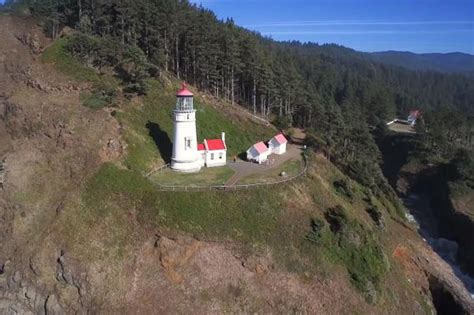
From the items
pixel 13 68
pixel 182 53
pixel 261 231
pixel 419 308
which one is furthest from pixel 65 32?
pixel 419 308

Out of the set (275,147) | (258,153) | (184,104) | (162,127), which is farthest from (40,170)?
(275,147)

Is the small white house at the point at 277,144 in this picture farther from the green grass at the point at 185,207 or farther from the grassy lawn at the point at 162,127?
the green grass at the point at 185,207

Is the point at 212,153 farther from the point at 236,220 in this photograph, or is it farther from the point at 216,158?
the point at 236,220

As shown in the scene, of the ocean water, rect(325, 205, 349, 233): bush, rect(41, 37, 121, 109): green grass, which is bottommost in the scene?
A: the ocean water

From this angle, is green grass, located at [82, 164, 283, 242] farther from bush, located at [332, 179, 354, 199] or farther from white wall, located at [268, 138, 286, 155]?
white wall, located at [268, 138, 286, 155]

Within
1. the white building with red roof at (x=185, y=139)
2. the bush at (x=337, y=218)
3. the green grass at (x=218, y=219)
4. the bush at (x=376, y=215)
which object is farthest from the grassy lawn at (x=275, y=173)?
the bush at (x=376, y=215)

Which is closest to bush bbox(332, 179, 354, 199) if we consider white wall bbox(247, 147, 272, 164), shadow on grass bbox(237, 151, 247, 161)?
white wall bbox(247, 147, 272, 164)

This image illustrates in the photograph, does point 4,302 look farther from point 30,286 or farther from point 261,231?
point 261,231
